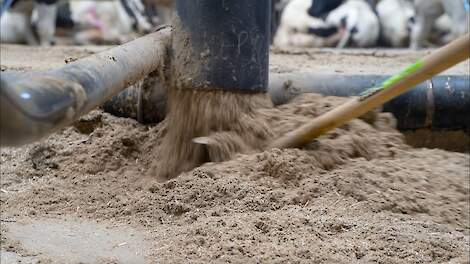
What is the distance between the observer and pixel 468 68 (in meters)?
4.05

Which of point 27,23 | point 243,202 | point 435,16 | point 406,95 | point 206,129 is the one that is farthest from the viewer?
point 27,23

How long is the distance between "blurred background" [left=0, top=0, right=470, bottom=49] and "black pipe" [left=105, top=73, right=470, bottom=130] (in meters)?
4.85

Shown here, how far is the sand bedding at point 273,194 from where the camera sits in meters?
1.93

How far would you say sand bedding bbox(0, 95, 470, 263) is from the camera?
6.34 ft

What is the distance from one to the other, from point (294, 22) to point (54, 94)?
8390 mm

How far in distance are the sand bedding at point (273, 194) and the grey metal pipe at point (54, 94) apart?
0.40m

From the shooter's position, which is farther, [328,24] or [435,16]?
[328,24]

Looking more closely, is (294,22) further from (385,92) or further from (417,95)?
(385,92)

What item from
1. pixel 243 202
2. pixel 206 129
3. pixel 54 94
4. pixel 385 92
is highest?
pixel 54 94

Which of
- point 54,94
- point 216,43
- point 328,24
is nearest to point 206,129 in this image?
point 216,43

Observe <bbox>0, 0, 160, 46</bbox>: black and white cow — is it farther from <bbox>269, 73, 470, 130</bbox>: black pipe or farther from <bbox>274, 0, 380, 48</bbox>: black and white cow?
<bbox>269, 73, 470, 130</bbox>: black pipe

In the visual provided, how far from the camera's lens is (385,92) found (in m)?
2.23

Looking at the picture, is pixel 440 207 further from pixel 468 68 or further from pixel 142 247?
pixel 468 68

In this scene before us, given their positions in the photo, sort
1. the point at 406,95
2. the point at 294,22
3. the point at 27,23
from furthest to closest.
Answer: the point at 294,22
the point at 27,23
the point at 406,95
